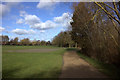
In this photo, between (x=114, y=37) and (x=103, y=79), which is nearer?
(x=103, y=79)

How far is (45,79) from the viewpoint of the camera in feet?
15.8

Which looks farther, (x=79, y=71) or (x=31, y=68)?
(x=31, y=68)

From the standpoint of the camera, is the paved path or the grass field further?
the grass field

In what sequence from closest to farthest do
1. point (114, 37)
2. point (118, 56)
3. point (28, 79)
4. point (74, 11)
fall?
point (28, 79) < point (118, 56) < point (114, 37) < point (74, 11)

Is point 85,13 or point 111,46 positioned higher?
point 85,13

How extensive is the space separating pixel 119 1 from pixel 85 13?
753 cm

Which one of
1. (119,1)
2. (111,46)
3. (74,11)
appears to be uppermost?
(74,11)

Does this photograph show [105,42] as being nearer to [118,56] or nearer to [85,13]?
[118,56]

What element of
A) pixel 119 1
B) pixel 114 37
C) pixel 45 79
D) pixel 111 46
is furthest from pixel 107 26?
pixel 45 79

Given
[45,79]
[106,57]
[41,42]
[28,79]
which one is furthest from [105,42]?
[41,42]

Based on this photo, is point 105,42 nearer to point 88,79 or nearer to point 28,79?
point 88,79

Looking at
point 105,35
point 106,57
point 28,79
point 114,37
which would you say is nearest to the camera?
point 28,79

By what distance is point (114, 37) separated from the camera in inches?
322

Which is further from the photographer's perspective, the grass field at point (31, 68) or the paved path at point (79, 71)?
the grass field at point (31, 68)
